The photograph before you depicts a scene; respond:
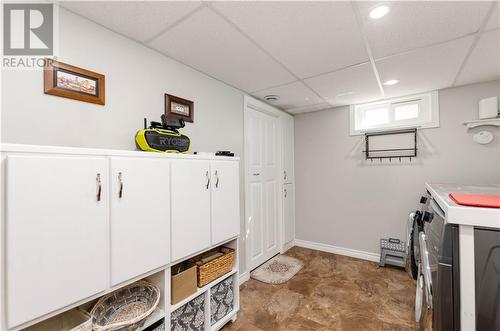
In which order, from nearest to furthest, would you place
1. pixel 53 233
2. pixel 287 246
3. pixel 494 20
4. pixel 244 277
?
1. pixel 53 233
2. pixel 494 20
3. pixel 244 277
4. pixel 287 246

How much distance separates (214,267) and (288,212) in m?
2.06

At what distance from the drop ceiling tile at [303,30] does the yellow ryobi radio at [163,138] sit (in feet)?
2.63

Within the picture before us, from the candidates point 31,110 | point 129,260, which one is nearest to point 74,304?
point 129,260

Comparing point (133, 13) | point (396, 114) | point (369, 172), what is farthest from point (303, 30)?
point (369, 172)

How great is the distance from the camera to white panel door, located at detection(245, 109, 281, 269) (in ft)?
9.04

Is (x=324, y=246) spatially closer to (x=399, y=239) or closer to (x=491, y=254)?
(x=399, y=239)

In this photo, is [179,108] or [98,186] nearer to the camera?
[98,186]

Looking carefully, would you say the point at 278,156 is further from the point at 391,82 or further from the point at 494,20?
the point at 494,20

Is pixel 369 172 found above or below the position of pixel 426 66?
below

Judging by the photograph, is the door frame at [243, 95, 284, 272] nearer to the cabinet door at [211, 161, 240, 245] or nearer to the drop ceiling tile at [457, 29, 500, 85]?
the cabinet door at [211, 161, 240, 245]

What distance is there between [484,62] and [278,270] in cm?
295

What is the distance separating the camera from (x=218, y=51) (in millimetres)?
1696

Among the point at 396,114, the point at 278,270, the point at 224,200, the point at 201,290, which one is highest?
the point at 396,114

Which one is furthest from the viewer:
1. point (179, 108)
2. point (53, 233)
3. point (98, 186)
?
point (179, 108)
